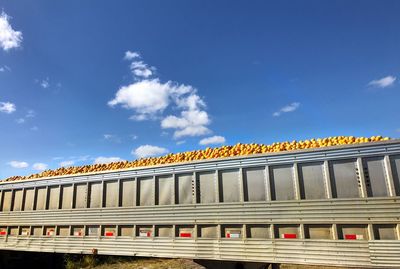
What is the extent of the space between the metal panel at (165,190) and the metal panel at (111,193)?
3.95 feet

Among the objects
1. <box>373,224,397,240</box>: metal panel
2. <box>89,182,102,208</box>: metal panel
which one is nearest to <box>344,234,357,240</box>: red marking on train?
<box>373,224,397,240</box>: metal panel

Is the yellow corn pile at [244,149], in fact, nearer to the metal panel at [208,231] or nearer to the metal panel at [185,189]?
the metal panel at [185,189]

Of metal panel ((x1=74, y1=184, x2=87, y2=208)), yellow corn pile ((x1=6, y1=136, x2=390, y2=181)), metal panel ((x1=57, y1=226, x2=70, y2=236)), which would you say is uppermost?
yellow corn pile ((x1=6, y1=136, x2=390, y2=181))

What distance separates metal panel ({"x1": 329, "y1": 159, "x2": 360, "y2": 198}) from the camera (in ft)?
16.1

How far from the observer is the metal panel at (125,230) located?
684 centimetres

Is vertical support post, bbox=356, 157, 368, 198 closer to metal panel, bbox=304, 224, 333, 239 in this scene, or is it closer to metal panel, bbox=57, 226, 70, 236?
metal panel, bbox=304, 224, 333, 239

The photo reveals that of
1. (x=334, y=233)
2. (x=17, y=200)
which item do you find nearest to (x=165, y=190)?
(x=334, y=233)

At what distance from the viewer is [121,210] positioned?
7.02 m

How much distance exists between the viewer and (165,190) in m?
6.55

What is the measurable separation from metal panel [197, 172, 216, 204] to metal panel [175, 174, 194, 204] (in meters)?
0.19

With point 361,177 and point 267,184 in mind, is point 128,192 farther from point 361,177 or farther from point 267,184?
point 361,177

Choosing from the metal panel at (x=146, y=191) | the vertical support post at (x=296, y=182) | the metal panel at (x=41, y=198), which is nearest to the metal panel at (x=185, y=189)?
the metal panel at (x=146, y=191)

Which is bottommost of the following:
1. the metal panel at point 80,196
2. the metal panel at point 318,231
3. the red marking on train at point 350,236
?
the red marking on train at point 350,236

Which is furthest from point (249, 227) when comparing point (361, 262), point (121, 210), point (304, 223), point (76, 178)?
point (76, 178)
